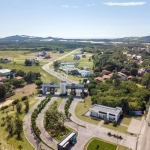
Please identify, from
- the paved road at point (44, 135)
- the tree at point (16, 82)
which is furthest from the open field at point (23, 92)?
the paved road at point (44, 135)

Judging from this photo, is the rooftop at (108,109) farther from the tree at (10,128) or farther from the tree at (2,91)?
the tree at (2,91)

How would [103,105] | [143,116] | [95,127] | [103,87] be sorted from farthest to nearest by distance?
[103,87] < [103,105] < [143,116] < [95,127]

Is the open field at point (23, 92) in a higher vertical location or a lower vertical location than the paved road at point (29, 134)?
higher

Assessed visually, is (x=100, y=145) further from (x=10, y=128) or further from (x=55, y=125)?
(x=10, y=128)

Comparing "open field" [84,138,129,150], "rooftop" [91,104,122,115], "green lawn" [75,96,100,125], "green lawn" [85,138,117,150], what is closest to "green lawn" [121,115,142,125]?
"rooftop" [91,104,122,115]

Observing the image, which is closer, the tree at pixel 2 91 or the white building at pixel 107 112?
the white building at pixel 107 112

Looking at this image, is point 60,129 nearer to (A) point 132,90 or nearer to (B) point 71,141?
(B) point 71,141

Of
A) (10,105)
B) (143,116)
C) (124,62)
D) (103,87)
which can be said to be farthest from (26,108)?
(124,62)
